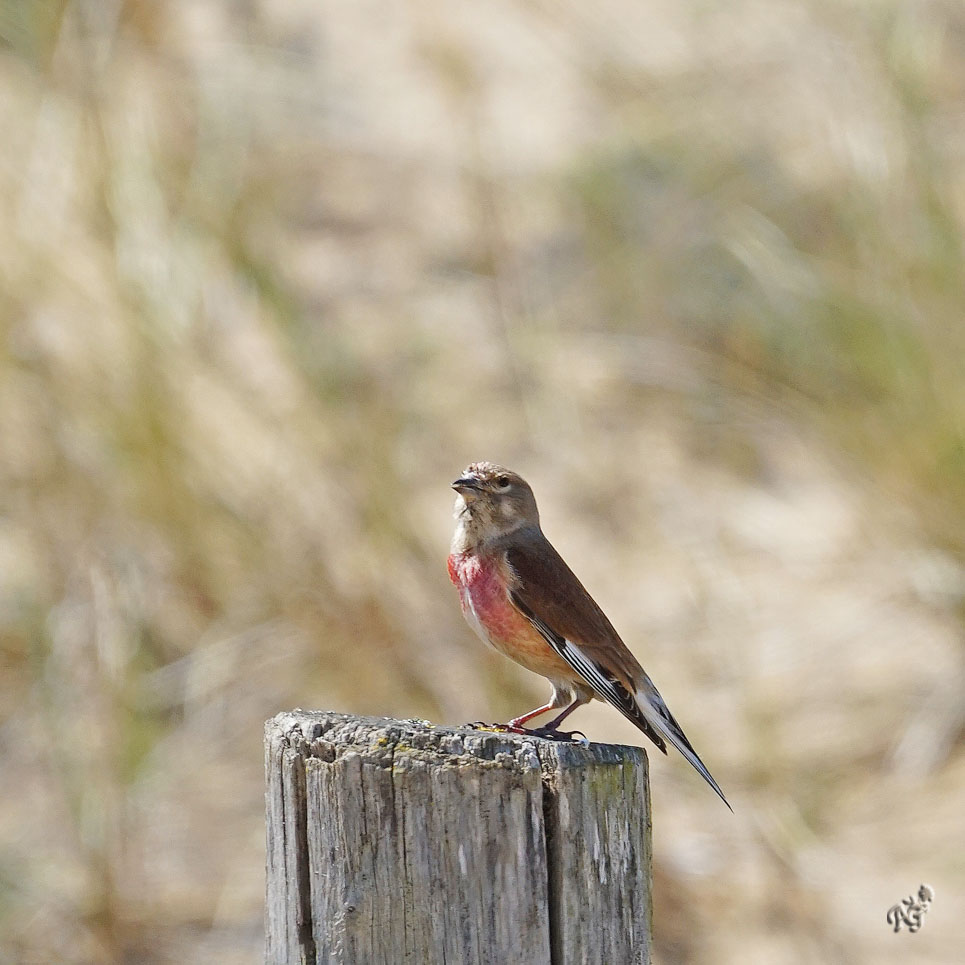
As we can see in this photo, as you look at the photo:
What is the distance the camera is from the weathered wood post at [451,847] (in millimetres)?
2055

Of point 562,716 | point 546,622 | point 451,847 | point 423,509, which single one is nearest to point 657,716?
point 562,716

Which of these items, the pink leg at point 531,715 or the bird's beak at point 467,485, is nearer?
the pink leg at point 531,715

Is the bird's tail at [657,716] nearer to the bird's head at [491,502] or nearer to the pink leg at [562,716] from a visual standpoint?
the pink leg at [562,716]

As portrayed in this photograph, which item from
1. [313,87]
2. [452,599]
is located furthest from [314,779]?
[313,87]

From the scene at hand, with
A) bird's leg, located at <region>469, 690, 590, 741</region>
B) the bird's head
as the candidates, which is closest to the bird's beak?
the bird's head

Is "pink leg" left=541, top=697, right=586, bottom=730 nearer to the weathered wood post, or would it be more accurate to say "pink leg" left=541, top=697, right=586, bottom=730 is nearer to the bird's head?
the bird's head

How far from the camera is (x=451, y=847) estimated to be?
2.05 metres

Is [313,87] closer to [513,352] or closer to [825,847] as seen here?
[513,352]

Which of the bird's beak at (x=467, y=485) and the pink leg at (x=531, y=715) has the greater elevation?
the bird's beak at (x=467, y=485)

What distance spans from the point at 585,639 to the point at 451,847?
1.29 meters

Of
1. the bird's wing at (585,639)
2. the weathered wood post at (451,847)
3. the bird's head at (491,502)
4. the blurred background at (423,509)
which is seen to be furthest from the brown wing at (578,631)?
the blurred background at (423,509)

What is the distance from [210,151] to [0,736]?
118 inches

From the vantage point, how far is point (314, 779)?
2.12m

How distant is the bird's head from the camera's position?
3600 millimetres
